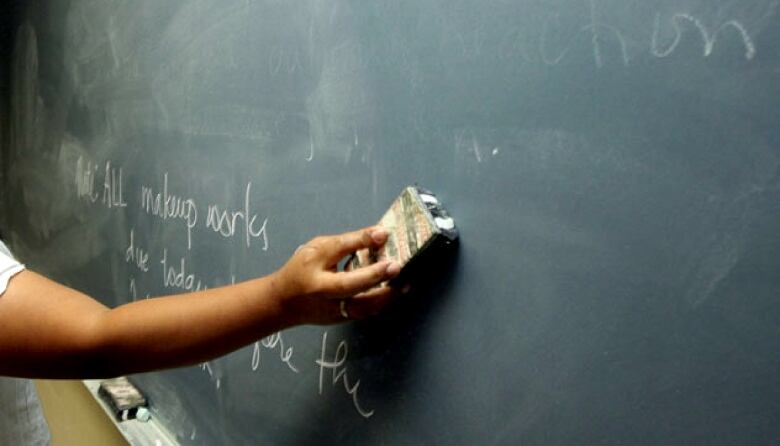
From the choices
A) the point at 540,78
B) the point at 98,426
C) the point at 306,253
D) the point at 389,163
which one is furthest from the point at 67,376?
the point at 98,426

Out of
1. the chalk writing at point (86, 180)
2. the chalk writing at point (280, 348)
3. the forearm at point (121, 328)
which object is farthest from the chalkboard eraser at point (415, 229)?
the chalk writing at point (86, 180)

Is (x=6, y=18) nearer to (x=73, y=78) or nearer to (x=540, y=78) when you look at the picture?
(x=73, y=78)

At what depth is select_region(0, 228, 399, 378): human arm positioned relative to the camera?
0.46 m

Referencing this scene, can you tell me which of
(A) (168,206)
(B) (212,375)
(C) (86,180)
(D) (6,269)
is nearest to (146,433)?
(B) (212,375)

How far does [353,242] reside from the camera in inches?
20.2

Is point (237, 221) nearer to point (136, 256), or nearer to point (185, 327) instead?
point (185, 327)

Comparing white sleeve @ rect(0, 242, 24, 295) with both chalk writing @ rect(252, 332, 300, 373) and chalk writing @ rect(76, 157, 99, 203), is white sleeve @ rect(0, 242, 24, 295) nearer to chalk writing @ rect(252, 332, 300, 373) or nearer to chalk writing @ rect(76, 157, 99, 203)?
chalk writing @ rect(252, 332, 300, 373)

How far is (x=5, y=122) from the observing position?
175 centimetres

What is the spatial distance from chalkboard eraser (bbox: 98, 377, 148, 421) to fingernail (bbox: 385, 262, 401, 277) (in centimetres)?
80

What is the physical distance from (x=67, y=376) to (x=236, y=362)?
0.29 meters

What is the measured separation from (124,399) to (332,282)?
80cm

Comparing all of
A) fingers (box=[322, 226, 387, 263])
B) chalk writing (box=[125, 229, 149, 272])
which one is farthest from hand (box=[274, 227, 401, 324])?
chalk writing (box=[125, 229, 149, 272])

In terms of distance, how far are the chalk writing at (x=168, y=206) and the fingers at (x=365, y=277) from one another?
16.9 inches

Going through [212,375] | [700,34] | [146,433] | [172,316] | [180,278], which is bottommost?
[146,433]
